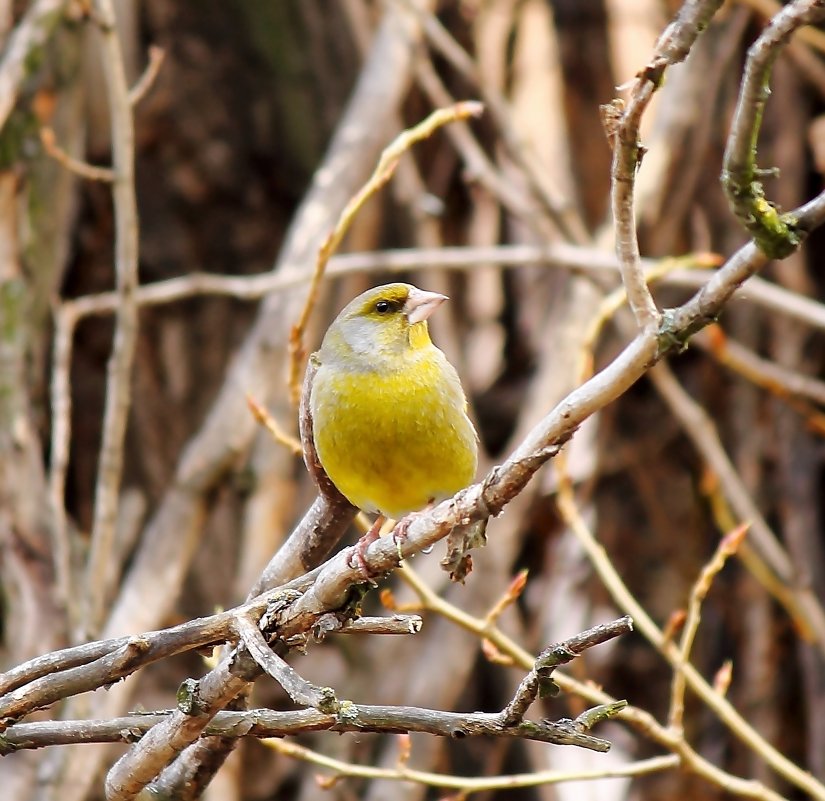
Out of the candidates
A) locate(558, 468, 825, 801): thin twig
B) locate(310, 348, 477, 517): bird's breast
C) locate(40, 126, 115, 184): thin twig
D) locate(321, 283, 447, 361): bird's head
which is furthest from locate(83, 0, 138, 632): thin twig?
locate(558, 468, 825, 801): thin twig

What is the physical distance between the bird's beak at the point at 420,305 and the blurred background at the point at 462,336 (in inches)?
50.6

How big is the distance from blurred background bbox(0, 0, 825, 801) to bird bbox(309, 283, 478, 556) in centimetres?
150

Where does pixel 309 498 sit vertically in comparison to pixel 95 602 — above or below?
above

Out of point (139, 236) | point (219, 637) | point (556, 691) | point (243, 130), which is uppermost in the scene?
point (243, 130)

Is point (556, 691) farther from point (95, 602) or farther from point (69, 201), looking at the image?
point (69, 201)

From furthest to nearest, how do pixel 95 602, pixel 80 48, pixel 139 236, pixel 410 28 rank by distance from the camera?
pixel 139 236 → pixel 410 28 → pixel 80 48 → pixel 95 602

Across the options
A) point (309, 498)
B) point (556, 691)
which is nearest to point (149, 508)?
point (309, 498)

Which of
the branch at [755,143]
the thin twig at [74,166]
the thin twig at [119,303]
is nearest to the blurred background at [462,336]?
the thin twig at [74,166]

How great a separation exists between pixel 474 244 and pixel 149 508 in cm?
187

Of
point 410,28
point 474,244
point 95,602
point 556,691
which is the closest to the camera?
point 556,691

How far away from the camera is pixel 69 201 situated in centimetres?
464

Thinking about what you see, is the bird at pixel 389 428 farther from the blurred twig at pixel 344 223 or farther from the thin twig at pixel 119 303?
the thin twig at pixel 119 303

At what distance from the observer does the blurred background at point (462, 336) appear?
14.4ft

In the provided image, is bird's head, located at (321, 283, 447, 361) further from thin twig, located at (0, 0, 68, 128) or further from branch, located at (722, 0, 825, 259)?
thin twig, located at (0, 0, 68, 128)
